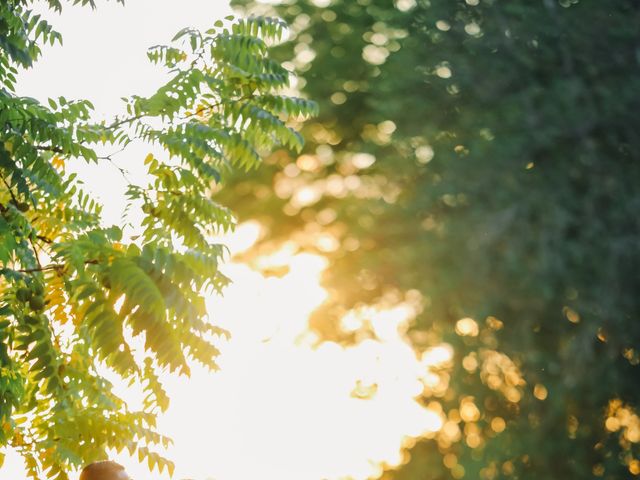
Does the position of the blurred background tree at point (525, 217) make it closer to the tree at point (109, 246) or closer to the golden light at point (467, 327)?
the golden light at point (467, 327)

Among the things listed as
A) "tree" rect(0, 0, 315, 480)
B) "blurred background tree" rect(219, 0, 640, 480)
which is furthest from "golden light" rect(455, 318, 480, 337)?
"tree" rect(0, 0, 315, 480)

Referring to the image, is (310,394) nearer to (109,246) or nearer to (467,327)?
(467,327)

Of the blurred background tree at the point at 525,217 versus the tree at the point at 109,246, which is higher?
the tree at the point at 109,246

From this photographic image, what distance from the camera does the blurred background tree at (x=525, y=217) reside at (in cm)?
1608

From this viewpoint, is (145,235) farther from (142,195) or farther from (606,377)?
(606,377)

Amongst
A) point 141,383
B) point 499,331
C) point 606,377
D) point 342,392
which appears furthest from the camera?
point 342,392

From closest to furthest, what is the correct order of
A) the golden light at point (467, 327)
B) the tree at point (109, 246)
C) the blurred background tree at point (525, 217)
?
the tree at point (109, 246) < the blurred background tree at point (525, 217) < the golden light at point (467, 327)

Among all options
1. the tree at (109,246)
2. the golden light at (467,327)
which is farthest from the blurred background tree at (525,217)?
the tree at (109,246)

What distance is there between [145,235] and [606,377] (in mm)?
10493

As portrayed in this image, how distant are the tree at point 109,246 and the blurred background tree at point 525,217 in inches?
374

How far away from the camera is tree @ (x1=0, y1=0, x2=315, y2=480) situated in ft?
19.6

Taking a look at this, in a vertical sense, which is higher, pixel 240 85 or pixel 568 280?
pixel 240 85

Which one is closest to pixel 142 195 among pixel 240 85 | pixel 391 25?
pixel 240 85

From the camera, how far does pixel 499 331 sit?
1720cm
